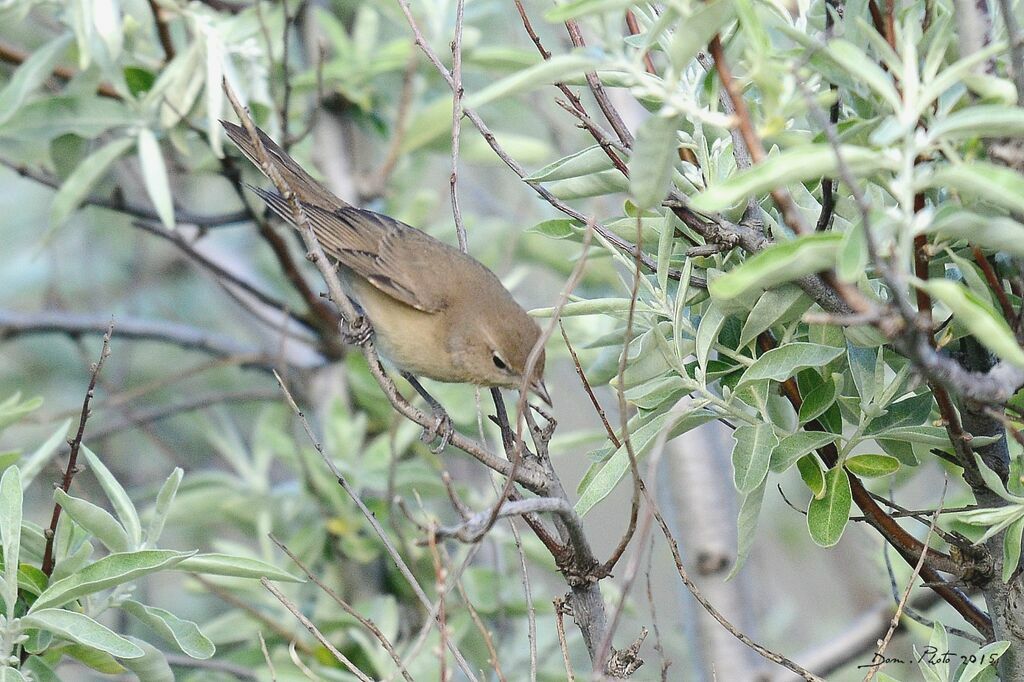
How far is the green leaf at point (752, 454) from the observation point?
1851mm

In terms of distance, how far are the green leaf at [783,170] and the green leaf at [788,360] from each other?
0.46m

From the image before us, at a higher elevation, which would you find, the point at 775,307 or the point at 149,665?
the point at 775,307

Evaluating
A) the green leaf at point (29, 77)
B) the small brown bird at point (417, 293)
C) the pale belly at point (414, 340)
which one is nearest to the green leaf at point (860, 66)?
the small brown bird at point (417, 293)

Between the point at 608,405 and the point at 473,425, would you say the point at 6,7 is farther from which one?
the point at 608,405

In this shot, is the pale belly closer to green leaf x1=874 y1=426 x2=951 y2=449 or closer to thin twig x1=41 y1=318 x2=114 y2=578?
thin twig x1=41 y1=318 x2=114 y2=578

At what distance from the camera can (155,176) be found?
10.7 feet

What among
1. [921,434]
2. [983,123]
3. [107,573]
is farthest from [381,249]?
[983,123]

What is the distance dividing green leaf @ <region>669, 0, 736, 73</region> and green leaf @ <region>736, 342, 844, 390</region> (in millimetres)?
600

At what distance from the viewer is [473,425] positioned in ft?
13.1

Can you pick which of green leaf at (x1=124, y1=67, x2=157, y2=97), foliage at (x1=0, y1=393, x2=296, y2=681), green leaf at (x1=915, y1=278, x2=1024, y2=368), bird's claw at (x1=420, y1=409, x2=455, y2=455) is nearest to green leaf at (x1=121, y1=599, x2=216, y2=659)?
foliage at (x1=0, y1=393, x2=296, y2=681)

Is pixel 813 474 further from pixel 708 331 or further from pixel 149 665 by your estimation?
pixel 149 665

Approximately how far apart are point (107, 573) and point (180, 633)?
227 millimetres

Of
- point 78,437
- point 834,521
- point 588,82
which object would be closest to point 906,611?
point 834,521

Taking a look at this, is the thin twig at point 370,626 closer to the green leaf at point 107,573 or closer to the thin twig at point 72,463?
the green leaf at point 107,573
